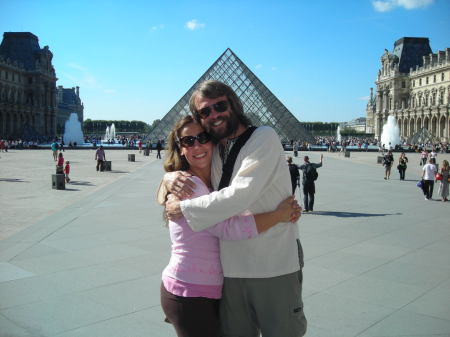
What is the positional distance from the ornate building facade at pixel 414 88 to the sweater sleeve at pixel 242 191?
6691cm

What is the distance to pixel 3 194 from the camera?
10859 mm

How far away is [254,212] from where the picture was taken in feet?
6.06

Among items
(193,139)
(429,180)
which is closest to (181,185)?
(193,139)

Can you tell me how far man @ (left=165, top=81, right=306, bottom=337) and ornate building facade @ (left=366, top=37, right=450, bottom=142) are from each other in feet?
219

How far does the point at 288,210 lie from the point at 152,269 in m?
3.16

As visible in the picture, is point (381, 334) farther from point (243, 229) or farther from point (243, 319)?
point (243, 229)

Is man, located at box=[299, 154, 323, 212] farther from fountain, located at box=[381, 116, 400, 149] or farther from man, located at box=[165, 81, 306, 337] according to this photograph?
fountain, located at box=[381, 116, 400, 149]

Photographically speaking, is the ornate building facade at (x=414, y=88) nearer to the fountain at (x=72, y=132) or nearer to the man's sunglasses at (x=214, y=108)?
the fountain at (x=72, y=132)

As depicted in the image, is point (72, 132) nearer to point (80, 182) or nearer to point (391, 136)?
point (391, 136)

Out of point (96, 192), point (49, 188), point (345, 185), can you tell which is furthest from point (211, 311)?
point (345, 185)

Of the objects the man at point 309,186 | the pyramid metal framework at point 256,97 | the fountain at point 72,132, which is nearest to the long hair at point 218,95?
the man at point 309,186

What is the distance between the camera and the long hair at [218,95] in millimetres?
1923

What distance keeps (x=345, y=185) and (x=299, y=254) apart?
12.4 m

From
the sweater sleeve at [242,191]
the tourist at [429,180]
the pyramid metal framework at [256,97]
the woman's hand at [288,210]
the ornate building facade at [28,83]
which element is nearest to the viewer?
the sweater sleeve at [242,191]
